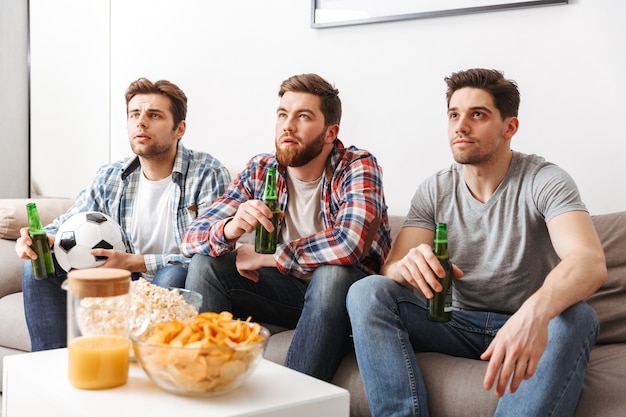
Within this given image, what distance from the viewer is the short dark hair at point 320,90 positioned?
94.6 inches

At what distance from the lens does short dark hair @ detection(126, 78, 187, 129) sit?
108 inches

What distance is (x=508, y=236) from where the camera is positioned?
6.46 feet

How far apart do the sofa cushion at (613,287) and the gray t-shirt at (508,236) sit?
0.20 metres

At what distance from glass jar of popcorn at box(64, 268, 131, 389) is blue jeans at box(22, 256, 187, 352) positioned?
3.18 ft

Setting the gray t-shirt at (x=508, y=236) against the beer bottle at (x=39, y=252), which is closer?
the gray t-shirt at (x=508, y=236)

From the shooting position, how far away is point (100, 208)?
2766 mm

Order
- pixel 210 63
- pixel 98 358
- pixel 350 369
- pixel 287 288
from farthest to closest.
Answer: pixel 210 63 < pixel 287 288 < pixel 350 369 < pixel 98 358

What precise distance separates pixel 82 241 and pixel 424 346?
3.75ft

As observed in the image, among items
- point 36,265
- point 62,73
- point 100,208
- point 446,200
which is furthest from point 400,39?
point 62,73

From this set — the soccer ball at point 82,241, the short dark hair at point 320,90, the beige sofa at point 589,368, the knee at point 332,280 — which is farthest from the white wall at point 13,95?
the knee at point 332,280

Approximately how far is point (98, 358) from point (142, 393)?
10 centimetres

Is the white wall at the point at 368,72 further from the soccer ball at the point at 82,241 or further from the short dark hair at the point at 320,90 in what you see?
the soccer ball at the point at 82,241

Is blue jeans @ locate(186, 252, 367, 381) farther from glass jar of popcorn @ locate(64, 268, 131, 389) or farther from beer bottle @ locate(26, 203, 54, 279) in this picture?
glass jar of popcorn @ locate(64, 268, 131, 389)

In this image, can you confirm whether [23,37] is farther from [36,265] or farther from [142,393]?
[142,393]
